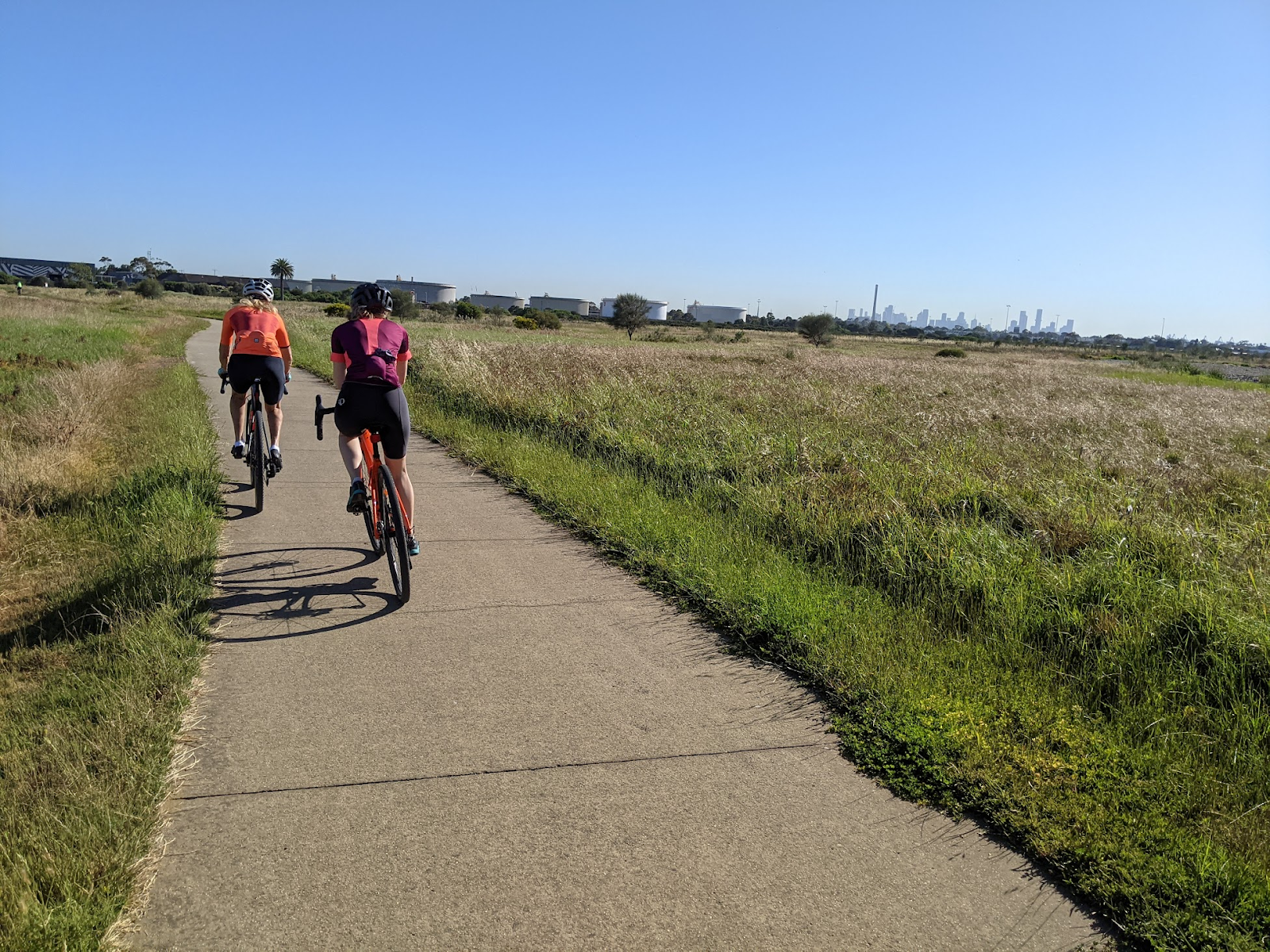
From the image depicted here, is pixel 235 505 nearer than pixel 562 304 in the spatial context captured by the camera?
Yes

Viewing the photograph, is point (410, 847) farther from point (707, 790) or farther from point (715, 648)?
point (715, 648)

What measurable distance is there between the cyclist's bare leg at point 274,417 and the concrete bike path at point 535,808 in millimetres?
3257

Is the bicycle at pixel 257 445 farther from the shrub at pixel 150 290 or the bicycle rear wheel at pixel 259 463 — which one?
the shrub at pixel 150 290

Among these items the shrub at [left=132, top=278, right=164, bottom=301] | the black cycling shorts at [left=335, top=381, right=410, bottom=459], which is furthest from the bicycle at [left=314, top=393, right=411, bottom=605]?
the shrub at [left=132, top=278, right=164, bottom=301]

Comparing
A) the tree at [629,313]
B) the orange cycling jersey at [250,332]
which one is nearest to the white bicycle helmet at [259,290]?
the orange cycling jersey at [250,332]

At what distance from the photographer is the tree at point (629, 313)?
84812 mm

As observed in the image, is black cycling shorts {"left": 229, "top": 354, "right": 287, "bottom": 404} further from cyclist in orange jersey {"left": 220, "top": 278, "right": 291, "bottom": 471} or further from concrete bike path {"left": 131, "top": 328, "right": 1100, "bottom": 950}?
concrete bike path {"left": 131, "top": 328, "right": 1100, "bottom": 950}

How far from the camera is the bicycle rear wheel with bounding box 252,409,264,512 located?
25.8ft

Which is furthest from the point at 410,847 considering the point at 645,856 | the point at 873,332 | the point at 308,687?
the point at 873,332

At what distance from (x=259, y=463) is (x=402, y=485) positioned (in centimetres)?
246

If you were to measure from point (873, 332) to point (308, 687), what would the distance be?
147568mm

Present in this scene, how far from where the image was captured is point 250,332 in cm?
795

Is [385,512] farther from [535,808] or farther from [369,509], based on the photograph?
[535,808]

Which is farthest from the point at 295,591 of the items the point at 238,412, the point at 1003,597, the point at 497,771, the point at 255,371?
the point at 1003,597
